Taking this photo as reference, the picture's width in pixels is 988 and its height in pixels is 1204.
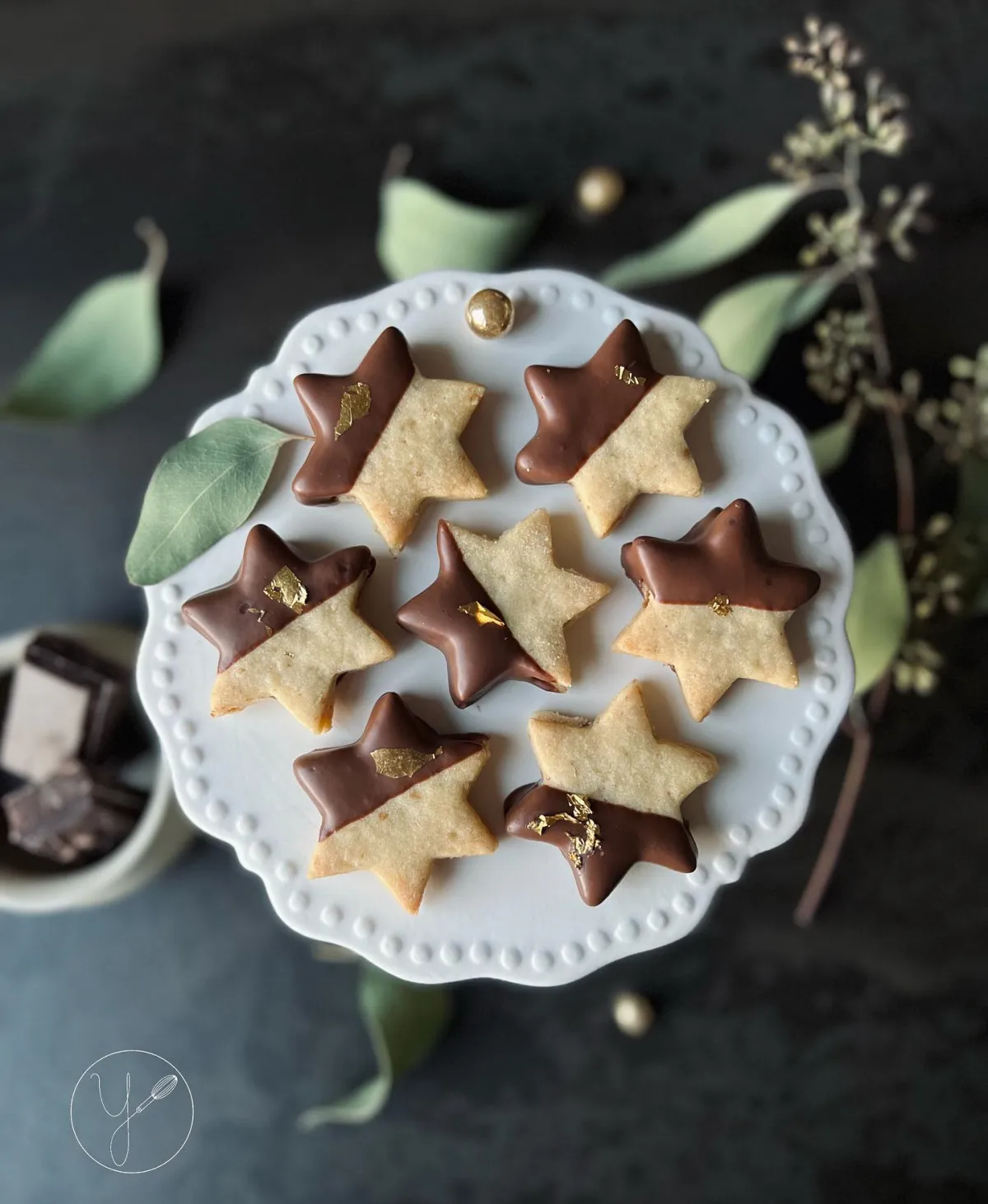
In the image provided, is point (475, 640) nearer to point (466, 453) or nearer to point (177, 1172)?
point (466, 453)

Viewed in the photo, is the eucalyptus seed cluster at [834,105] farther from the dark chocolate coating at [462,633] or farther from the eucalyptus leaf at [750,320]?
the dark chocolate coating at [462,633]

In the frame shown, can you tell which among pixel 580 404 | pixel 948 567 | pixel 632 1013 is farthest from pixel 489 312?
pixel 632 1013

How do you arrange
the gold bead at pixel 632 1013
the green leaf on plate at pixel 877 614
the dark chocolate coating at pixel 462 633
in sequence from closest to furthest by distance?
the dark chocolate coating at pixel 462 633 < the green leaf on plate at pixel 877 614 < the gold bead at pixel 632 1013

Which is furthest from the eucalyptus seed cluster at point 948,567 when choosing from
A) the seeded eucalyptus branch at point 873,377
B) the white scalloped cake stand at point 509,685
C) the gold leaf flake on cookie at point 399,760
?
the gold leaf flake on cookie at point 399,760

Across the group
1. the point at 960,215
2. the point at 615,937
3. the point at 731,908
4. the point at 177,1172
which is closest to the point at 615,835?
the point at 615,937

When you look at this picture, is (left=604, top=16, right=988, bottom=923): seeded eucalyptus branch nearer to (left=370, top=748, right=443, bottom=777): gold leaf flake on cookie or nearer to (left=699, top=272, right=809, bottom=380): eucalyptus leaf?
(left=699, top=272, right=809, bottom=380): eucalyptus leaf

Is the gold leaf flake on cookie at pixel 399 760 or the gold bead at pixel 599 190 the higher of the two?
the gold bead at pixel 599 190
